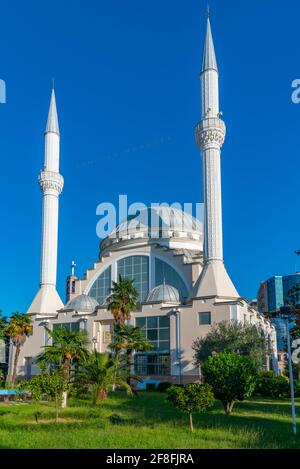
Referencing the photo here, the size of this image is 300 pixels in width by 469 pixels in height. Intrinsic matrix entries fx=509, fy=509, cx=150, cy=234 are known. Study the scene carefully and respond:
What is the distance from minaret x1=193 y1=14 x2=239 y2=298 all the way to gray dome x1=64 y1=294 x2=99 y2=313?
41.2 ft

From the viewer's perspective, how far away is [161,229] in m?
58.4

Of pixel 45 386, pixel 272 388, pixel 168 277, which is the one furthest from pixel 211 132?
pixel 45 386

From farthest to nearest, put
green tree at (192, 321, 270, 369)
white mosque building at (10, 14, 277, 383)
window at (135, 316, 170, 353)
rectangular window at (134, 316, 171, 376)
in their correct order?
window at (135, 316, 170, 353), rectangular window at (134, 316, 171, 376), white mosque building at (10, 14, 277, 383), green tree at (192, 321, 270, 369)

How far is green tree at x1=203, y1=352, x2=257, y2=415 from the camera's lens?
23625 millimetres

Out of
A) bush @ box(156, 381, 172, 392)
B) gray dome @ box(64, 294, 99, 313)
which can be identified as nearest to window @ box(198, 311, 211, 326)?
bush @ box(156, 381, 172, 392)

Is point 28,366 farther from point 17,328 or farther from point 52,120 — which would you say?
point 52,120

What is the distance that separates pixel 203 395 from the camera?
781 inches

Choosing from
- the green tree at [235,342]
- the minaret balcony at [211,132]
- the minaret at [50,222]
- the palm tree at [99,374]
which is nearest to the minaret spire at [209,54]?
the minaret balcony at [211,132]

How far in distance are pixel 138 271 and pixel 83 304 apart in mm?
6708

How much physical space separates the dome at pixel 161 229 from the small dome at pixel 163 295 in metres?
9.23

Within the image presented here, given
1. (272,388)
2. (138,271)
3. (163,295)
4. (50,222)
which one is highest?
(50,222)

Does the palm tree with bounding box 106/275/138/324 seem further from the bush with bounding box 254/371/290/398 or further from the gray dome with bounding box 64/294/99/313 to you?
the gray dome with bounding box 64/294/99/313

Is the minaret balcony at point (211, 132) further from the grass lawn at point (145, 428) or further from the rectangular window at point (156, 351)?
the grass lawn at point (145, 428)

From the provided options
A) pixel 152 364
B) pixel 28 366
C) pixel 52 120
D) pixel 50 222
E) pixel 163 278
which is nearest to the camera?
pixel 152 364
